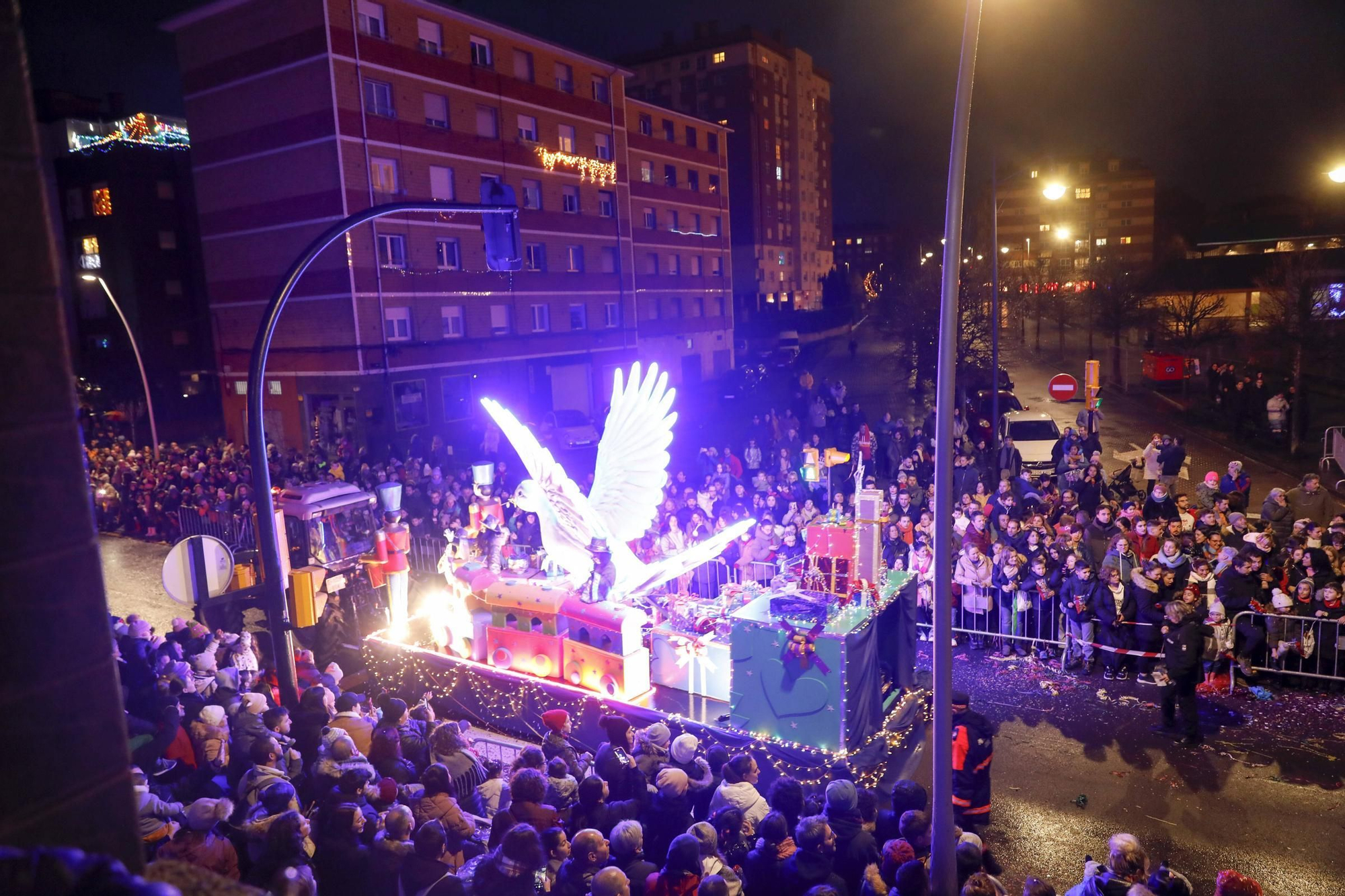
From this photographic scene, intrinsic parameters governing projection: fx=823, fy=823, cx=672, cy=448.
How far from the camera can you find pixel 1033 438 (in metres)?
21.6

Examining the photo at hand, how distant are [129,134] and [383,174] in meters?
18.4

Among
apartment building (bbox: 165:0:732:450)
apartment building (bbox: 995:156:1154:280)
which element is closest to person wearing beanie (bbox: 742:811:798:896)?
apartment building (bbox: 165:0:732:450)

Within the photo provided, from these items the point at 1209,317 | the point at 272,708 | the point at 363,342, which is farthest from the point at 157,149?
the point at 1209,317

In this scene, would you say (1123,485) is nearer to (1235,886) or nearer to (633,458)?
(633,458)

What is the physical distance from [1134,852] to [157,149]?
156 feet

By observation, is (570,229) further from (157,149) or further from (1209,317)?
(1209,317)

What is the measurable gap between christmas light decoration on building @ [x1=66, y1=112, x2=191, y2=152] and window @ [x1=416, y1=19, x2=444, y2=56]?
15.1 metres

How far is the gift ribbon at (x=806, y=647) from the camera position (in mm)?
8125

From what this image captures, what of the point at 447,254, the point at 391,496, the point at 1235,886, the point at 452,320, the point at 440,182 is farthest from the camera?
the point at 452,320

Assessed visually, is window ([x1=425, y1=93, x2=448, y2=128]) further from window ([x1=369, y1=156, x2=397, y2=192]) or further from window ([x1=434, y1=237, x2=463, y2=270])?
window ([x1=434, y1=237, x2=463, y2=270])

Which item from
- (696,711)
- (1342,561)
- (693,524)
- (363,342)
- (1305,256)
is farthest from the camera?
(363,342)

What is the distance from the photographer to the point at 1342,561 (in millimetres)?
10133

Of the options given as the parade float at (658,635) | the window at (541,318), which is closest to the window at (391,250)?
the window at (541,318)

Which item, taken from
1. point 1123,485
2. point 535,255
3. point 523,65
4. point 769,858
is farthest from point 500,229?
point 523,65
